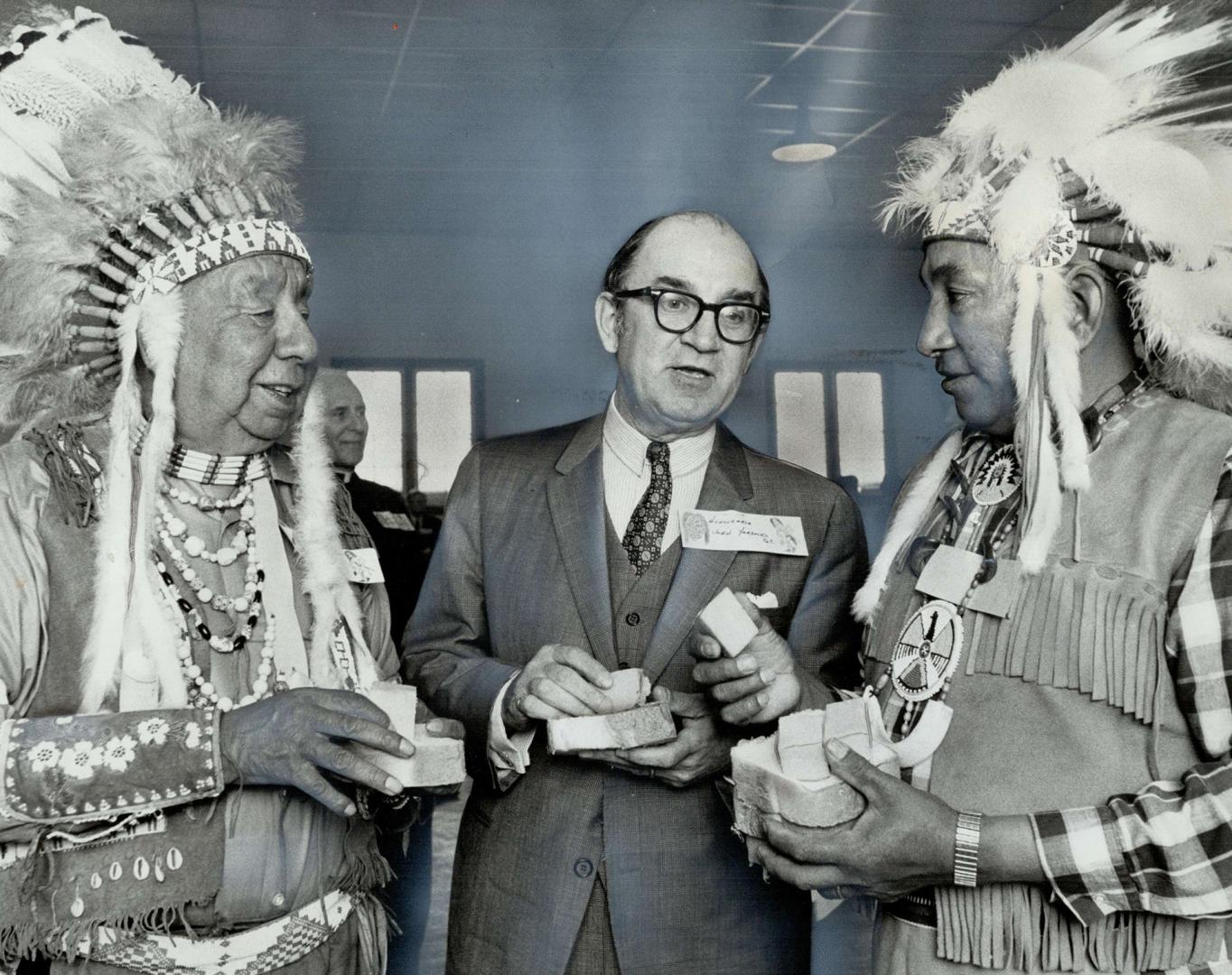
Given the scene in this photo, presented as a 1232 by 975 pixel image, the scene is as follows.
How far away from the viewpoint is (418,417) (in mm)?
4031

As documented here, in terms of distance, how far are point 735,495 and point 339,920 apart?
121 cm

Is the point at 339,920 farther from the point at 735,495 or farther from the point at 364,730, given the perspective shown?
the point at 735,495

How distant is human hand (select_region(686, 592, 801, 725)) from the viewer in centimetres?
220

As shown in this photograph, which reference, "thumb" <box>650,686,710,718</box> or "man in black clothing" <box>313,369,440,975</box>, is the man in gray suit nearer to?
"thumb" <box>650,686,710,718</box>

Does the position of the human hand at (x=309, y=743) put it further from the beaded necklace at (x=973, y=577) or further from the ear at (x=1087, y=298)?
the ear at (x=1087, y=298)

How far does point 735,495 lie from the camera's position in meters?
2.67

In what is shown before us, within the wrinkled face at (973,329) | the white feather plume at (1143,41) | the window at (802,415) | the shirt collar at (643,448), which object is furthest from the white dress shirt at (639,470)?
the window at (802,415)

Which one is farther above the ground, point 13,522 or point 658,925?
point 13,522

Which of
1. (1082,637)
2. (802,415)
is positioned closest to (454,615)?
(1082,637)

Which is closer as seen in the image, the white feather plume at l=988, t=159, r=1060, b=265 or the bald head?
the white feather plume at l=988, t=159, r=1060, b=265

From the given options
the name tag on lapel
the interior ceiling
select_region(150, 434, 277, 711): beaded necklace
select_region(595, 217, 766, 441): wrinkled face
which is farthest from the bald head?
select_region(150, 434, 277, 711): beaded necklace

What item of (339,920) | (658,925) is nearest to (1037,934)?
(658,925)

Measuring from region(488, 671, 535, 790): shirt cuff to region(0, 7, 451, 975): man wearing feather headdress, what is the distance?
0.26m

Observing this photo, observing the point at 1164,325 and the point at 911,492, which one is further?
the point at 911,492
